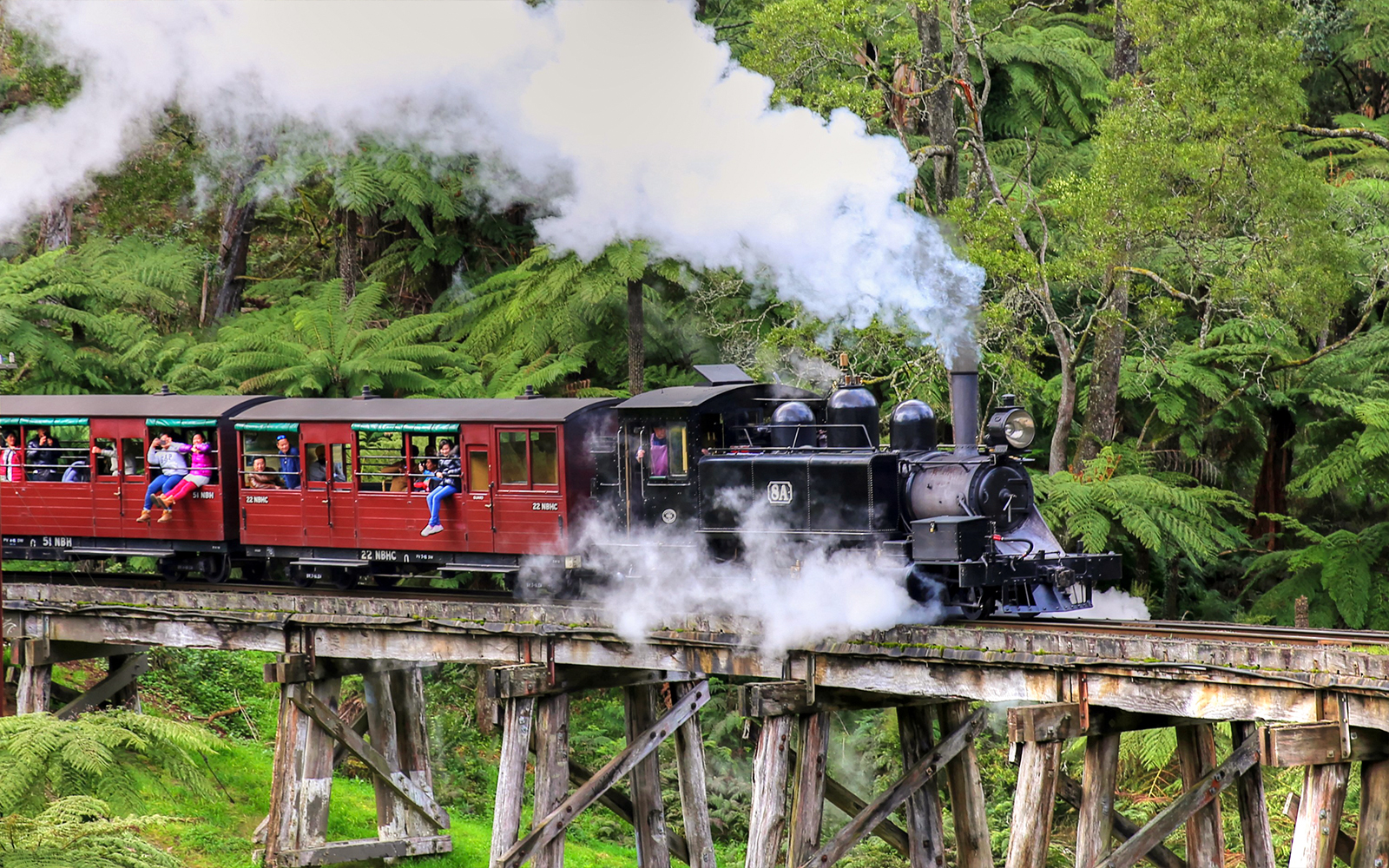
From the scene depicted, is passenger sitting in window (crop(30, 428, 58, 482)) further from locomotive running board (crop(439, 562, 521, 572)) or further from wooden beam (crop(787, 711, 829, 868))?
wooden beam (crop(787, 711, 829, 868))

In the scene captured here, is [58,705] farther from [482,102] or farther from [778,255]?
[778,255]

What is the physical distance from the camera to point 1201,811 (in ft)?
37.9

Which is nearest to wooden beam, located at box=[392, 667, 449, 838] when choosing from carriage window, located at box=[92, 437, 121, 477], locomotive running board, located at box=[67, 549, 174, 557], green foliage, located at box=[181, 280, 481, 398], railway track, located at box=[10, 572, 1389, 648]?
railway track, located at box=[10, 572, 1389, 648]

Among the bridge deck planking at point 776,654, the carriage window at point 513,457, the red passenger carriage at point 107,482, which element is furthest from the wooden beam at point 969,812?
the red passenger carriage at point 107,482

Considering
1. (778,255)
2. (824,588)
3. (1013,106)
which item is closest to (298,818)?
(824,588)

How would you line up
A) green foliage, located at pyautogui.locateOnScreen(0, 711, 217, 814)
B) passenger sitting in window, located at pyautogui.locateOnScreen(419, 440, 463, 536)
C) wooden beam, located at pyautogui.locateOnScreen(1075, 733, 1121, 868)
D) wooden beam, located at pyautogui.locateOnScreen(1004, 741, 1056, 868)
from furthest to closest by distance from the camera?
passenger sitting in window, located at pyautogui.locateOnScreen(419, 440, 463, 536) → wooden beam, located at pyautogui.locateOnScreen(1075, 733, 1121, 868) → wooden beam, located at pyautogui.locateOnScreen(1004, 741, 1056, 868) → green foliage, located at pyautogui.locateOnScreen(0, 711, 217, 814)

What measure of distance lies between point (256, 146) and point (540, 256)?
7.24 metres

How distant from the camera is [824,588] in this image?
1277cm

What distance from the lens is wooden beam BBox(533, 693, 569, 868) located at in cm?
1321

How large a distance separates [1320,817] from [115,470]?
14.1 meters

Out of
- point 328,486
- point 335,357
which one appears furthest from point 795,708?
point 335,357

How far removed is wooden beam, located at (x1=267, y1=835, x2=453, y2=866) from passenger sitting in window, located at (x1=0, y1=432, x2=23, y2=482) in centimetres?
663

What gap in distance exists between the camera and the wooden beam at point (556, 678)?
1310 cm

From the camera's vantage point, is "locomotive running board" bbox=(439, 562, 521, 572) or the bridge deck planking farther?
"locomotive running board" bbox=(439, 562, 521, 572)
